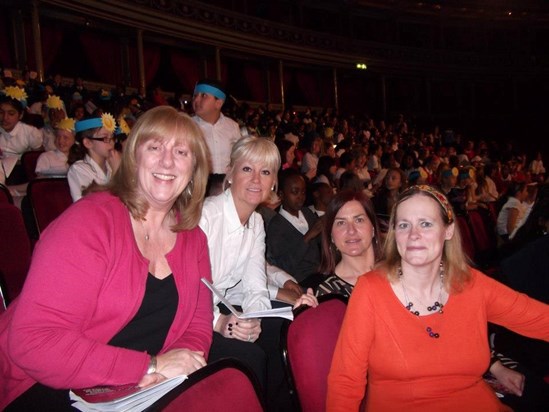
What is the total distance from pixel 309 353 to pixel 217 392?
61cm

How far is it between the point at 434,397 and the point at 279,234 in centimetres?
197

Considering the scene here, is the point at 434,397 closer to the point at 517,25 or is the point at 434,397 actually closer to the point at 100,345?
the point at 100,345

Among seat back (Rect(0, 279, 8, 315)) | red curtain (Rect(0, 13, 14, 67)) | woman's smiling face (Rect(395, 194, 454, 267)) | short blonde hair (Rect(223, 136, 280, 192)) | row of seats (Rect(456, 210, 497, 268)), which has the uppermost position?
red curtain (Rect(0, 13, 14, 67))

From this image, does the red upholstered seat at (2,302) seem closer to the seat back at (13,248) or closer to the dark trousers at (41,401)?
the dark trousers at (41,401)

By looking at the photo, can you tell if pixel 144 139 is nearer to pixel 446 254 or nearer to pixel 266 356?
pixel 266 356

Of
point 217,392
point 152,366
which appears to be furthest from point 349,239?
point 217,392

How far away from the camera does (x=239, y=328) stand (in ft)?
6.36

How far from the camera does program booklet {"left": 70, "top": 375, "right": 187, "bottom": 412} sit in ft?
3.97

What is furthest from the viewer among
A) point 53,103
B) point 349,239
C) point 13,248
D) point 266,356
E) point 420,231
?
point 53,103

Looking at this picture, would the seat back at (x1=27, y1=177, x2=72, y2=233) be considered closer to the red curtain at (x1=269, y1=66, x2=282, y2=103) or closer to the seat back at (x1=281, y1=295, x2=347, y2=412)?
the seat back at (x1=281, y1=295, x2=347, y2=412)

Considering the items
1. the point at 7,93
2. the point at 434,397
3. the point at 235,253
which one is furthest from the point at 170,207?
the point at 7,93

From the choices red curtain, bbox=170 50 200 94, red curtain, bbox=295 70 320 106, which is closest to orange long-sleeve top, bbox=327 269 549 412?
red curtain, bbox=170 50 200 94

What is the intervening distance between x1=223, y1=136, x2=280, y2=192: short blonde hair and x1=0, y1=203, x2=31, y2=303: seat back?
4.08ft

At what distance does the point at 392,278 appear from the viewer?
1733 mm
